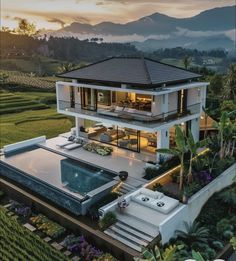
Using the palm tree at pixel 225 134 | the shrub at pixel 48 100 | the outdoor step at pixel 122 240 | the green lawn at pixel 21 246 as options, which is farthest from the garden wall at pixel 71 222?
the shrub at pixel 48 100

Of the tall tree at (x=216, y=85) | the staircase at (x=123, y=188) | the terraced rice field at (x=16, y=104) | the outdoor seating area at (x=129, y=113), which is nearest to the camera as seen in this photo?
the staircase at (x=123, y=188)

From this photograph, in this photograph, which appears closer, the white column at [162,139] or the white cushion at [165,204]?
the white cushion at [165,204]

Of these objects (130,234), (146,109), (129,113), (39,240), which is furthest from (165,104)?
(39,240)

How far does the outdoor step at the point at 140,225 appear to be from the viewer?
52.4 feet

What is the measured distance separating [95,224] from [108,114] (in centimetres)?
1063

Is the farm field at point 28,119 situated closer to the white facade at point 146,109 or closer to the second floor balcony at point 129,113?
the white facade at point 146,109

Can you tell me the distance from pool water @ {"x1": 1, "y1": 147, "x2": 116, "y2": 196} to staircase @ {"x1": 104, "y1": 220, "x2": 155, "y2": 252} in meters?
3.52

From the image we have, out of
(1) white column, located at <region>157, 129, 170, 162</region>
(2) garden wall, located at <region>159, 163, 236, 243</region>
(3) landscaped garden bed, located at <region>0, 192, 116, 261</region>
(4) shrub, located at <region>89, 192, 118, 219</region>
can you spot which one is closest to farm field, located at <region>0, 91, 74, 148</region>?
(3) landscaped garden bed, located at <region>0, 192, 116, 261</region>

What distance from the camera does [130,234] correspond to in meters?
16.1

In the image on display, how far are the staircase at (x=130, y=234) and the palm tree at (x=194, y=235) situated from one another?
191cm

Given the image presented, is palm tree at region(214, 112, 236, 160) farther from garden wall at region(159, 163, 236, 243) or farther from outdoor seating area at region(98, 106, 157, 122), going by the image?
outdoor seating area at region(98, 106, 157, 122)

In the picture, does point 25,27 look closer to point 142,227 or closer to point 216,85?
point 216,85

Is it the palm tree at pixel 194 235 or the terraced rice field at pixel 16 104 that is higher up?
the terraced rice field at pixel 16 104

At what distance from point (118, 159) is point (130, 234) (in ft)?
29.5
